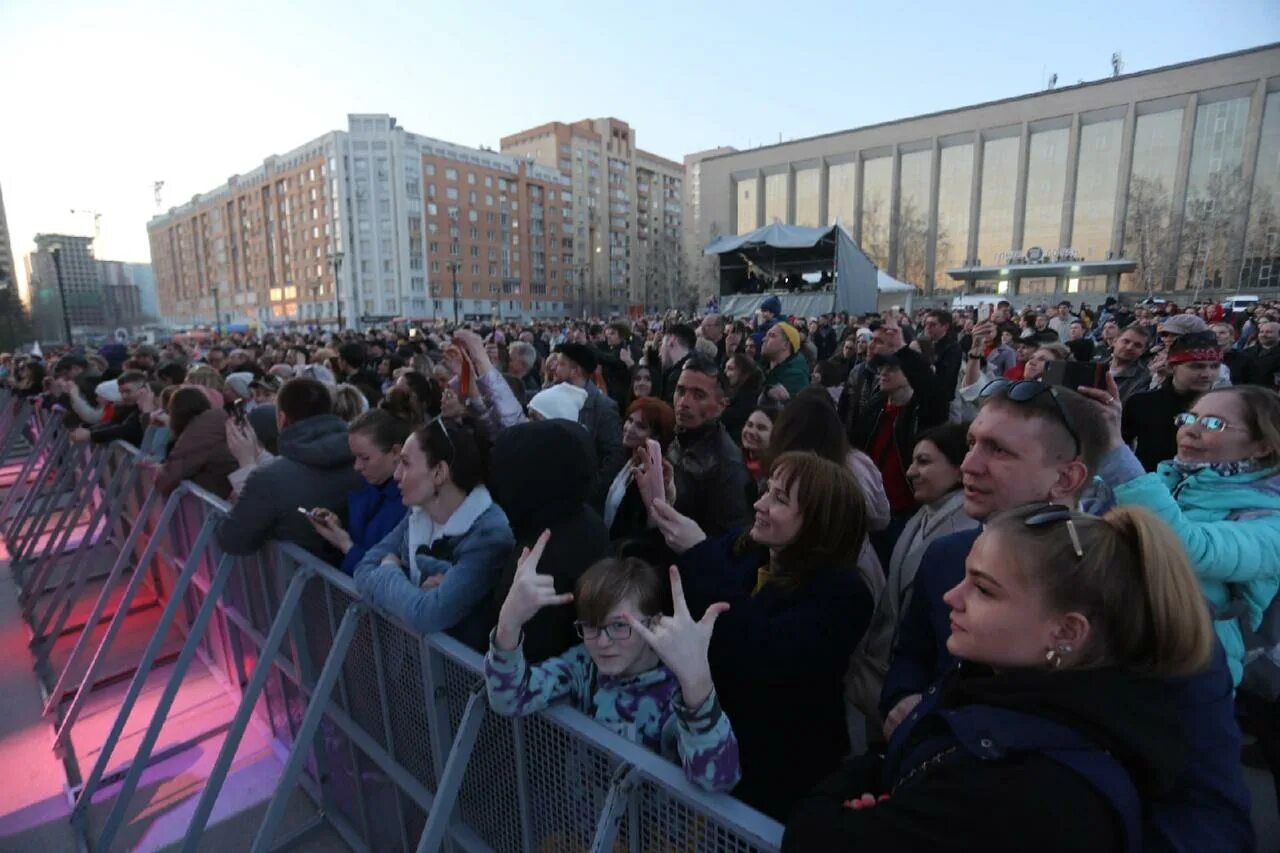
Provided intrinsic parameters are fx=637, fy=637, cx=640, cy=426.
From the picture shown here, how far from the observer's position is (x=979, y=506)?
5.69 ft

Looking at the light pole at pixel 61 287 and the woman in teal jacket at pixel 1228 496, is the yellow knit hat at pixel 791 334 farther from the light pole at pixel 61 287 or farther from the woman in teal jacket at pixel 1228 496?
the light pole at pixel 61 287

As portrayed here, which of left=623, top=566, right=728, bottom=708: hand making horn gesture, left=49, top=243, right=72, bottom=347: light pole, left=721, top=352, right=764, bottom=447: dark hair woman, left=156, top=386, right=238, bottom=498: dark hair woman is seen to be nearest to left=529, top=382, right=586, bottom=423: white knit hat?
left=721, top=352, right=764, bottom=447: dark hair woman

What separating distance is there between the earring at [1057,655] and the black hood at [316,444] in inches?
108

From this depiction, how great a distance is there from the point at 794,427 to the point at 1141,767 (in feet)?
5.96

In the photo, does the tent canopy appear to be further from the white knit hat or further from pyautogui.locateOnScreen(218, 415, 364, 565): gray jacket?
pyautogui.locateOnScreen(218, 415, 364, 565): gray jacket

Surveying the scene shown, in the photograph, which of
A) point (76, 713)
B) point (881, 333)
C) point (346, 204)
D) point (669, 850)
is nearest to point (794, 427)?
point (669, 850)

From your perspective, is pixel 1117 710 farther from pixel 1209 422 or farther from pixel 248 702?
pixel 248 702

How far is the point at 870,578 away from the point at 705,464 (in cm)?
113

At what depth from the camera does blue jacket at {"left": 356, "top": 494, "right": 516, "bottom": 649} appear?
1970 millimetres

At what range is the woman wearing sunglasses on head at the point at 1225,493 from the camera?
172cm

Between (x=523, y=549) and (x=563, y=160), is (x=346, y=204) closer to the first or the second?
(x=563, y=160)

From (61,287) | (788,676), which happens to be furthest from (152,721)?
(61,287)

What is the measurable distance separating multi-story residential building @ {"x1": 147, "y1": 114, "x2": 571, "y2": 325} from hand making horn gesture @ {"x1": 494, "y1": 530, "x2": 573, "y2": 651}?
6268 centimetres

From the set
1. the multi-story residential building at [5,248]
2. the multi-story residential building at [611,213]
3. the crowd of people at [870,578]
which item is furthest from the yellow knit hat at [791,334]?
the multi-story residential building at [611,213]
